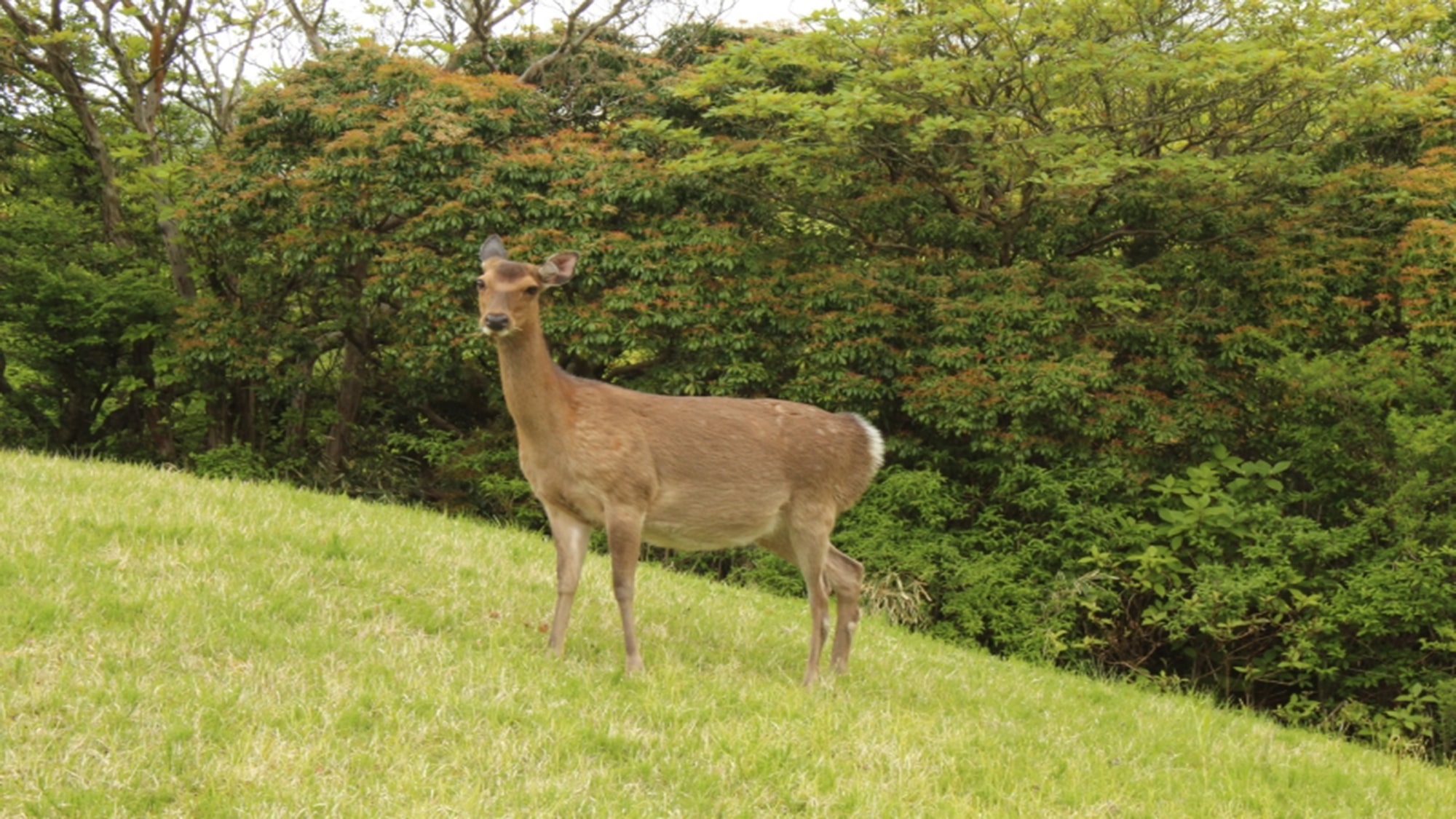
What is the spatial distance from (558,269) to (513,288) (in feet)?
0.98

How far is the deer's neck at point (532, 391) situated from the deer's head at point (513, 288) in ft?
0.36

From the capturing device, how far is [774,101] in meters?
13.9

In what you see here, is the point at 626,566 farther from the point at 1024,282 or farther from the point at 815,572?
the point at 1024,282

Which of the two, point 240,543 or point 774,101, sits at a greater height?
point 774,101

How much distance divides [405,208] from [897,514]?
7440mm

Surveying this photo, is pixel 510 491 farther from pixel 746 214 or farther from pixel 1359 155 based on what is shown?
pixel 1359 155

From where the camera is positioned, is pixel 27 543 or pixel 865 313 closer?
pixel 27 543

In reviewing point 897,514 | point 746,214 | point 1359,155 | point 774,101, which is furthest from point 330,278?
point 1359,155

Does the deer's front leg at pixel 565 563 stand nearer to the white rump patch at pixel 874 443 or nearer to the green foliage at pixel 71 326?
the white rump patch at pixel 874 443

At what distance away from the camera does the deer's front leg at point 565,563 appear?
6.88 meters

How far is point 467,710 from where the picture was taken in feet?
17.9

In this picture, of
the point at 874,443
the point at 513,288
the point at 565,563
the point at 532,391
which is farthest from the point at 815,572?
the point at 513,288

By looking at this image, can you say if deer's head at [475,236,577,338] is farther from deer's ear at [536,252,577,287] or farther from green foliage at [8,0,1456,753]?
green foliage at [8,0,1456,753]

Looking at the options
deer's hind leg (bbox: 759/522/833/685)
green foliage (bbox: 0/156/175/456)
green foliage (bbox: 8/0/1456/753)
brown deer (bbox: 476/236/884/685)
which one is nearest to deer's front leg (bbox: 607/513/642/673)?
brown deer (bbox: 476/236/884/685)
